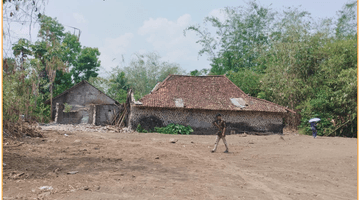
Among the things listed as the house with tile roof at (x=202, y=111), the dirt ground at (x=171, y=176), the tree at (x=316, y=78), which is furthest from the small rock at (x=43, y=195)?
the tree at (x=316, y=78)

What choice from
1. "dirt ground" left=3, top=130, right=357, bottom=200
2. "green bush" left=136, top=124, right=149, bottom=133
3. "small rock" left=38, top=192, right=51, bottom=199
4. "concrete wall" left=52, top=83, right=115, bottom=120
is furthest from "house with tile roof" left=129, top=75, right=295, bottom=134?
"small rock" left=38, top=192, right=51, bottom=199

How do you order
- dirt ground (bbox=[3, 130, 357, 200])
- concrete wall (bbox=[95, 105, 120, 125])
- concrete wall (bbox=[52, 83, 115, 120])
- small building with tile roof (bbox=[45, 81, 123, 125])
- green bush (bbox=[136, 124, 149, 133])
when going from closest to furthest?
dirt ground (bbox=[3, 130, 357, 200]), green bush (bbox=[136, 124, 149, 133]), concrete wall (bbox=[95, 105, 120, 125]), small building with tile roof (bbox=[45, 81, 123, 125]), concrete wall (bbox=[52, 83, 115, 120])

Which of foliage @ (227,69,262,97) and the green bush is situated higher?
foliage @ (227,69,262,97)

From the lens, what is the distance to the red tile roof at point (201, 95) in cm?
2139

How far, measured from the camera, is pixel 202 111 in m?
21.5

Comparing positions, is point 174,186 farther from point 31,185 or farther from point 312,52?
point 312,52

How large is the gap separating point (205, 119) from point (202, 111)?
2.03ft

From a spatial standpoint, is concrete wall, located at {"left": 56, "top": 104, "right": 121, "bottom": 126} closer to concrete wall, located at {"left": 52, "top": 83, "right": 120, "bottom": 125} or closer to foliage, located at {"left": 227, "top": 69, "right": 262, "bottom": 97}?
concrete wall, located at {"left": 52, "top": 83, "right": 120, "bottom": 125}

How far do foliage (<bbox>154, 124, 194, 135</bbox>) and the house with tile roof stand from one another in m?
0.34

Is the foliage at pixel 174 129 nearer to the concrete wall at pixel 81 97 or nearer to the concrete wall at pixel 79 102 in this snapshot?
the concrete wall at pixel 79 102

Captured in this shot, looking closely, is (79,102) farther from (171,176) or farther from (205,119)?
(171,176)

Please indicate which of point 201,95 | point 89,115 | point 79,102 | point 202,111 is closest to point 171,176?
point 202,111

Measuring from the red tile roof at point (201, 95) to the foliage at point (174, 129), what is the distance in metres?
1.40

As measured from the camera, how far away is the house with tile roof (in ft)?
69.3
